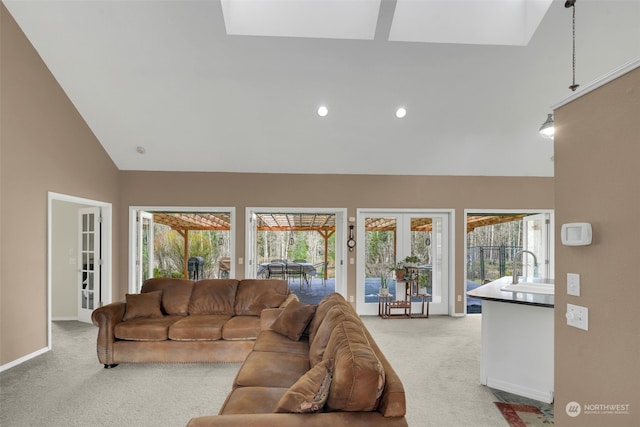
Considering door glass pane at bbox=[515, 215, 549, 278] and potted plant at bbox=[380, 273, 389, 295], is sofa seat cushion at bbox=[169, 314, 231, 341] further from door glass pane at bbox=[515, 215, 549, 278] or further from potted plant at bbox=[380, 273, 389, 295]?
door glass pane at bbox=[515, 215, 549, 278]

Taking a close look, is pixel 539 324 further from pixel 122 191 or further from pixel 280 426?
pixel 122 191

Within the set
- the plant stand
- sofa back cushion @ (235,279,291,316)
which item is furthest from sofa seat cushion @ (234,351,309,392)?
the plant stand

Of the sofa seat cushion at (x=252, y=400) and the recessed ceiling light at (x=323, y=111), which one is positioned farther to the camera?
the recessed ceiling light at (x=323, y=111)

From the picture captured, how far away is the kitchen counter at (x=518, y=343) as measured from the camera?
2.96 m

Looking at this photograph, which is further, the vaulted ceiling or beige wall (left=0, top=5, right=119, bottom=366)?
the vaulted ceiling

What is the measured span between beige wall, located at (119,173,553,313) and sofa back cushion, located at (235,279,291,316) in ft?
5.65

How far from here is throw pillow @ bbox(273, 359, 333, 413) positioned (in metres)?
1.66

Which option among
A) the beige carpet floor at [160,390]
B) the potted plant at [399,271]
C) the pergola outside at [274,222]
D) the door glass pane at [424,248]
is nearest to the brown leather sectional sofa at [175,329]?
the beige carpet floor at [160,390]

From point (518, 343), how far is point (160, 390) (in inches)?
127

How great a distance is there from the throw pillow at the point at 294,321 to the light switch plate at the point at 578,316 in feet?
6.96

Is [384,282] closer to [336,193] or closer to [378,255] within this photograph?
[378,255]

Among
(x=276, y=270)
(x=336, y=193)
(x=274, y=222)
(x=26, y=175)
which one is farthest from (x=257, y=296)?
(x=274, y=222)

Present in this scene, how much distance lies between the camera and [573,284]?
180 centimetres

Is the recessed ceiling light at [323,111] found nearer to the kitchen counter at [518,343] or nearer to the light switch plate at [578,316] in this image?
the kitchen counter at [518,343]
